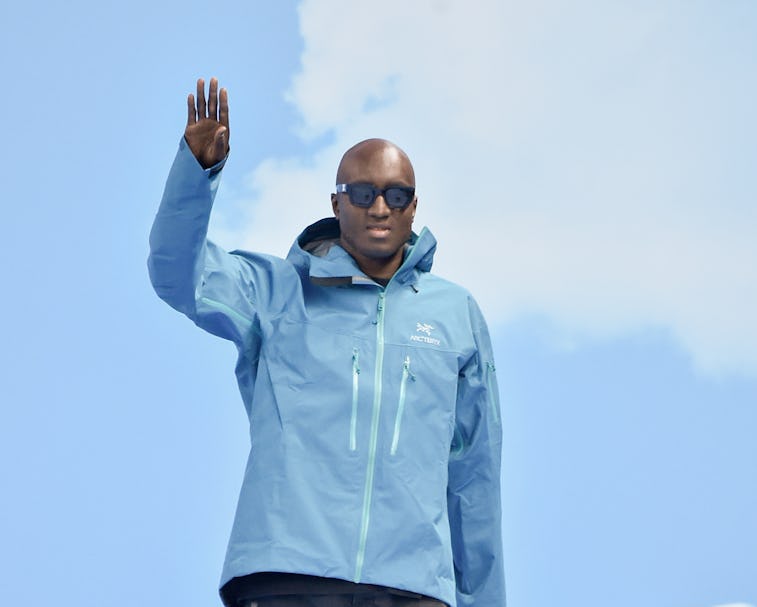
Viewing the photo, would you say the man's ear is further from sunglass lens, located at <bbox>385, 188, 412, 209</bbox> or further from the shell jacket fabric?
sunglass lens, located at <bbox>385, 188, 412, 209</bbox>

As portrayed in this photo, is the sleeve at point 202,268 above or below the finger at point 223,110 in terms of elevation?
below

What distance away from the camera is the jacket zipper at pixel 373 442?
3018 millimetres

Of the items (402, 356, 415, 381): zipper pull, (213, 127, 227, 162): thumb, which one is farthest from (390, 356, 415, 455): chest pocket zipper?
(213, 127, 227, 162): thumb

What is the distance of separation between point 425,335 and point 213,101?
0.65 m

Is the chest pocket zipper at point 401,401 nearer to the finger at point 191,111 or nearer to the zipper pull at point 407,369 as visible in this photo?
the zipper pull at point 407,369

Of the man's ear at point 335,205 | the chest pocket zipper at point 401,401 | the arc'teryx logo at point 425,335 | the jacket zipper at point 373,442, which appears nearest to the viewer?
the jacket zipper at point 373,442

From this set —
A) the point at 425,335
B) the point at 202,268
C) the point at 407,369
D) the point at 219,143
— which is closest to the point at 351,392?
the point at 407,369

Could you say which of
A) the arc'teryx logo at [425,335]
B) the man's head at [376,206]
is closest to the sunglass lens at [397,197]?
the man's head at [376,206]

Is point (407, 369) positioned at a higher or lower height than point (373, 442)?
higher

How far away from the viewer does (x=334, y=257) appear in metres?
3.32

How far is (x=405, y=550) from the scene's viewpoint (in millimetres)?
3066

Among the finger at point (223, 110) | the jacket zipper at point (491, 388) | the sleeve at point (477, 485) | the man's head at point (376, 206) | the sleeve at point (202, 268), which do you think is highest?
the finger at point (223, 110)

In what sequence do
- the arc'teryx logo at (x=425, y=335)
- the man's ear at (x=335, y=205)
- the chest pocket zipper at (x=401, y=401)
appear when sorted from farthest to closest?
the man's ear at (x=335, y=205)
the arc'teryx logo at (x=425, y=335)
the chest pocket zipper at (x=401, y=401)

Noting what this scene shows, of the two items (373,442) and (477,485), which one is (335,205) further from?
(477,485)
